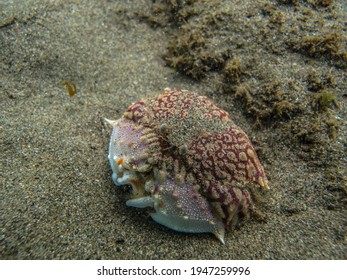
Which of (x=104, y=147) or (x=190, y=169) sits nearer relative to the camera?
(x=190, y=169)

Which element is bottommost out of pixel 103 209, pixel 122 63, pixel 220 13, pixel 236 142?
pixel 103 209

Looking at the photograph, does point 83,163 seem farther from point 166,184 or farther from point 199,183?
point 199,183

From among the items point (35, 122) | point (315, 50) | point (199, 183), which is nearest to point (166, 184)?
point (199, 183)

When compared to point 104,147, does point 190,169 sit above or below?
above

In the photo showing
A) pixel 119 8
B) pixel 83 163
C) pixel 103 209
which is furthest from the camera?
pixel 119 8
